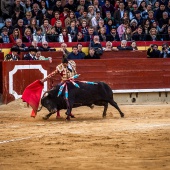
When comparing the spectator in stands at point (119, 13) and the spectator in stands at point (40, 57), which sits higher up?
the spectator in stands at point (119, 13)

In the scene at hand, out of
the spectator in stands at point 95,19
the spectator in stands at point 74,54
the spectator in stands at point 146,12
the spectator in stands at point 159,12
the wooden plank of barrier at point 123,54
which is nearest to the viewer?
the spectator in stands at point 74,54

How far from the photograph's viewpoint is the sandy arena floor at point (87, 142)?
28.6 feet

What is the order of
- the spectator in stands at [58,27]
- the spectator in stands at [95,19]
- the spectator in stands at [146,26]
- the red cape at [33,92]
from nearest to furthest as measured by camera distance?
the red cape at [33,92] < the spectator in stands at [58,27] < the spectator in stands at [95,19] < the spectator in stands at [146,26]

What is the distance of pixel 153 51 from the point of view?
1909 cm

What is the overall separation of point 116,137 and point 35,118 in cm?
387

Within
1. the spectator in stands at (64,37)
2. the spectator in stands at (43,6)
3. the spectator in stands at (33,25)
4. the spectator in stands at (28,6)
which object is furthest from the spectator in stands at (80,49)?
the spectator in stands at (28,6)

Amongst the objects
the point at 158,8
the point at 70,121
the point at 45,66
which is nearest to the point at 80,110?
the point at 45,66

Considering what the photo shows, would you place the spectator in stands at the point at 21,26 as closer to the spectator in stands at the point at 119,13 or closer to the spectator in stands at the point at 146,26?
the spectator in stands at the point at 119,13

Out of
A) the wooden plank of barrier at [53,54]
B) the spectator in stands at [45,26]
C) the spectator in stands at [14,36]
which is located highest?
the spectator in stands at [45,26]

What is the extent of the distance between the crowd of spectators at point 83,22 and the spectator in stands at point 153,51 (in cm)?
37

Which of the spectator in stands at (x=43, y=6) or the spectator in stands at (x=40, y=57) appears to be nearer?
the spectator in stands at (x=40, y=57)

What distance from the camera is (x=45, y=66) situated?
17891mm

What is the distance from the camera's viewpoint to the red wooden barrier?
1770 centimetres

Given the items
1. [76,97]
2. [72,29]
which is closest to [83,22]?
[72,29]
